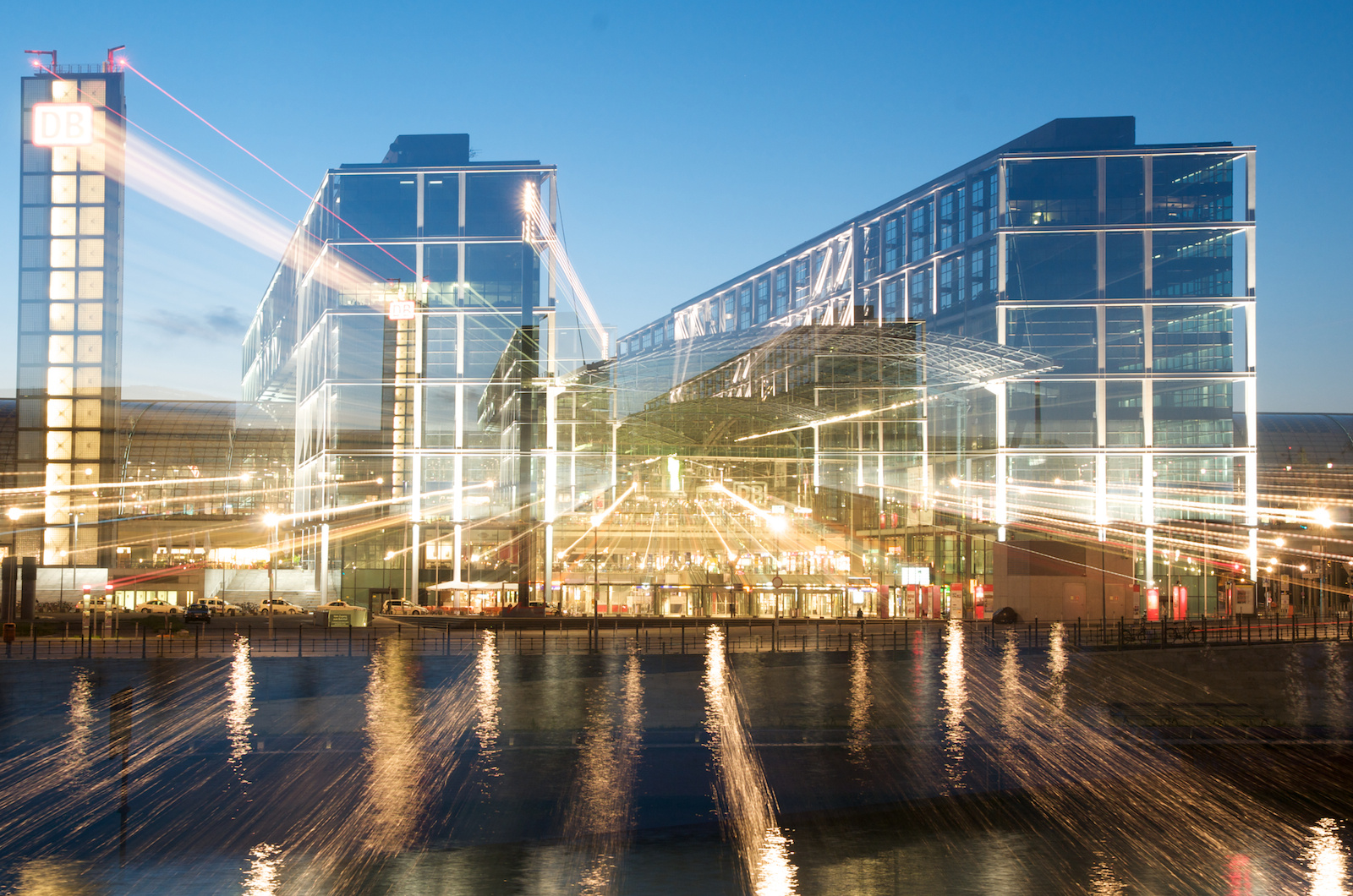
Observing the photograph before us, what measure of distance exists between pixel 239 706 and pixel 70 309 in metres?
37.5

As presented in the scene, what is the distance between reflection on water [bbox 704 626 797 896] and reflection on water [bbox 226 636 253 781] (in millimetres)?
6224

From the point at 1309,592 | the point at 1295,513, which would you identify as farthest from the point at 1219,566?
the point at 1309,592

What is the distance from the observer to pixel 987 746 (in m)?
15.1

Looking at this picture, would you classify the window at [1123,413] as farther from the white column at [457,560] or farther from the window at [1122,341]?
the white column at [457,560]

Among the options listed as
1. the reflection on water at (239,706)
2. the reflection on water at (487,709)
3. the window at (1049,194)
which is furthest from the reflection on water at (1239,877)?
the window at (1049,194)

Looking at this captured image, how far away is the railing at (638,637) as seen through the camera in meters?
29.6

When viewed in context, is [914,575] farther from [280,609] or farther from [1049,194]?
[280,609]

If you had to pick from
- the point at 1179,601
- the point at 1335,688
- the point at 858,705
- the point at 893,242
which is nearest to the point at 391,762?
the point at 858,705

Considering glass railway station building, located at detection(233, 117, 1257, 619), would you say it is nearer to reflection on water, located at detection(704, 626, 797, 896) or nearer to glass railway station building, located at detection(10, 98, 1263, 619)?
glass railway station building, located at detection(10, 98, 1263, 619)

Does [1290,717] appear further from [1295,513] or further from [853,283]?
[853,283]

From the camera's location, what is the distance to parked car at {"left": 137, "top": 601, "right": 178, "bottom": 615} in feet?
161

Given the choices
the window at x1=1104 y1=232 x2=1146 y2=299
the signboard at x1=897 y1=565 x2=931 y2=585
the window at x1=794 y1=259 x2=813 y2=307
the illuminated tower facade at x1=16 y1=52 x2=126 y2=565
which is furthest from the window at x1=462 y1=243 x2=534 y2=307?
the window at x1=1104 y1=232 x2=1146 y2=299

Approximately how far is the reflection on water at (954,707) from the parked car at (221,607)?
33.0 meters

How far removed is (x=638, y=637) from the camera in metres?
33.4
